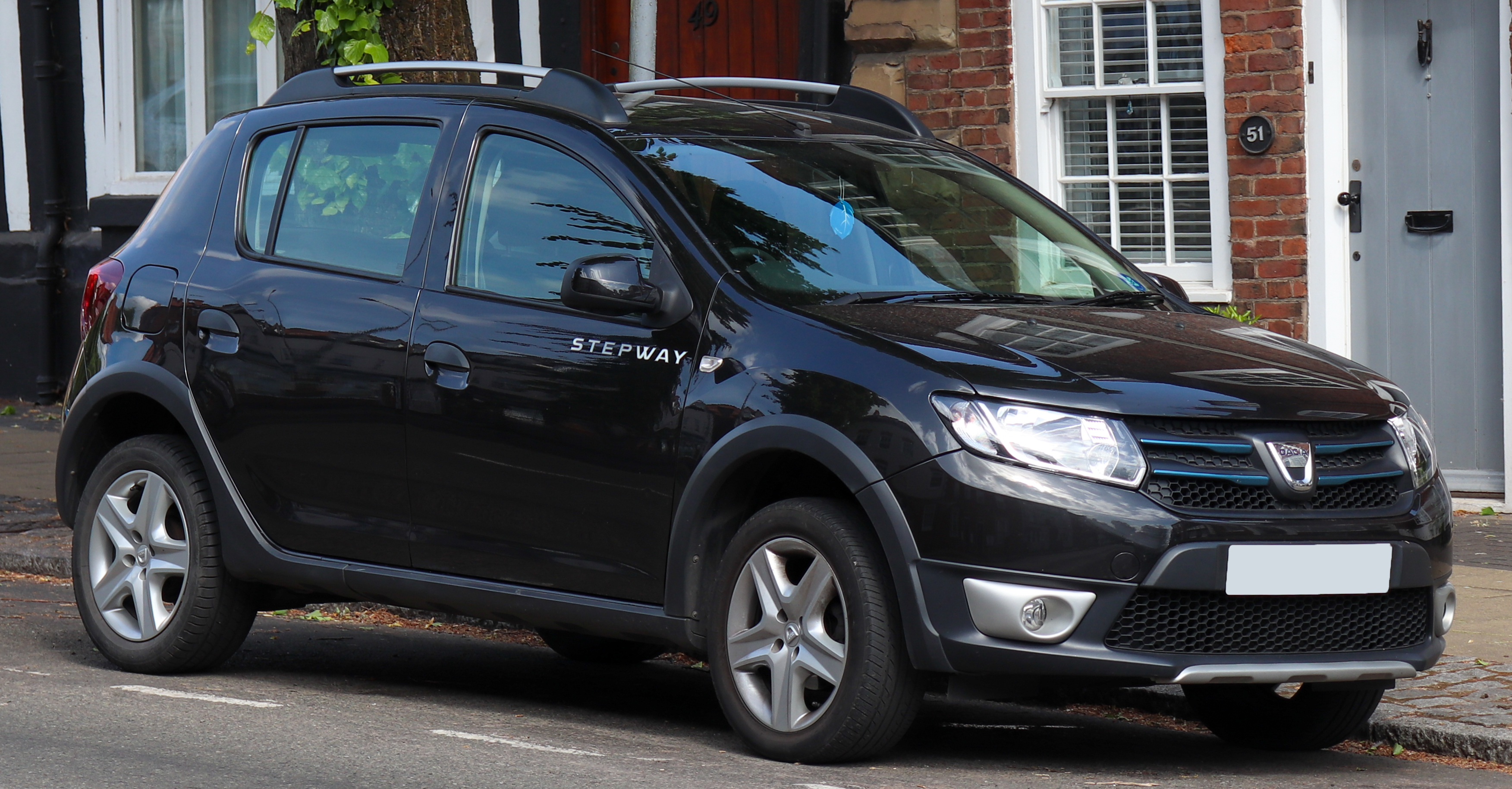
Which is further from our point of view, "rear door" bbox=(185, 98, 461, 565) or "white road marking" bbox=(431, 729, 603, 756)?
"rear door" bbox=(185, 98, 461, 565)

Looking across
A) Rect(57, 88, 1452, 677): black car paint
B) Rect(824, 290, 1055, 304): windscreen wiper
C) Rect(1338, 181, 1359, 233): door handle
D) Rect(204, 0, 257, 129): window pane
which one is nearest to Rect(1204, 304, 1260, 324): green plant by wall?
Rect(1338, 181, 1359, 233): door handle

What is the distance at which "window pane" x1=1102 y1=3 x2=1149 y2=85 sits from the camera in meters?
10.9

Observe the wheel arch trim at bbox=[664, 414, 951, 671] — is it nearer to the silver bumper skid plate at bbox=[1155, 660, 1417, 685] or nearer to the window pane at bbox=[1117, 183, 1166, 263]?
the silver bumper skid plate at bbox=[1155, 660, 1417, 685]

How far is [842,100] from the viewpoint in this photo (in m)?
7.07

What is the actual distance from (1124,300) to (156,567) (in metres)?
3.16

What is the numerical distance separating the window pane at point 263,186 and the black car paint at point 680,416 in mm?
63

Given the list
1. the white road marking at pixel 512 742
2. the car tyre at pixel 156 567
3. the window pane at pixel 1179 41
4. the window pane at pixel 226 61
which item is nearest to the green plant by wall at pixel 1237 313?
the window pane at pixel 1179 41

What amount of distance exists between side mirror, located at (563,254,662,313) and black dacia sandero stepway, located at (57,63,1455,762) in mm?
13

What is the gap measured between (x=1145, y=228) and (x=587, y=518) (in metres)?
6.15

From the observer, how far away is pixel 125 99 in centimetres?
1622

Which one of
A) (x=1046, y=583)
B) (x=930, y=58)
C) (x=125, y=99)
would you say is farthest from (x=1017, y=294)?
(x=125, y=99)

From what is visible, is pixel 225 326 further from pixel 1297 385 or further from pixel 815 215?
pixel 1297 385

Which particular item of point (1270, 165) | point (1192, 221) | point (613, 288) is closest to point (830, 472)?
point (613, 288)

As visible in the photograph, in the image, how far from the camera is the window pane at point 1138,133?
10914 mm
